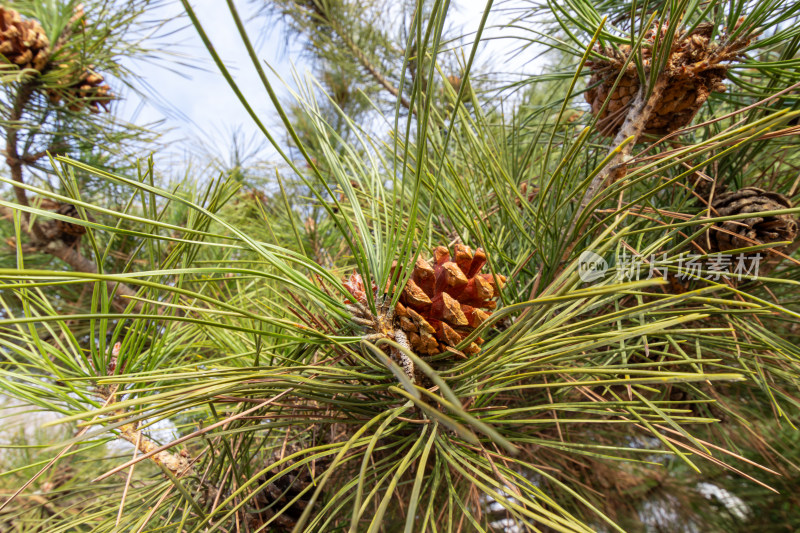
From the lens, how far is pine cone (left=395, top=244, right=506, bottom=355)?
33cm

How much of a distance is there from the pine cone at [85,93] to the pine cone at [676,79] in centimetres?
92

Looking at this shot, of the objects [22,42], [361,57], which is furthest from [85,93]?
[361,57]

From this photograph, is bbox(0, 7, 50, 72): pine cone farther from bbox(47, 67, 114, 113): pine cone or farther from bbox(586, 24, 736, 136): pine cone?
bbox(586, 24, 736, 136): pine cone

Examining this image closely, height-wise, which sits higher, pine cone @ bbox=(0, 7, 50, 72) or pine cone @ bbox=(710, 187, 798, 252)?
pine cone @ bbox=(0, 7, 50, 72)

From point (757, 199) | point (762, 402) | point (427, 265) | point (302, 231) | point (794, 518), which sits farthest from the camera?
point (302, 231)

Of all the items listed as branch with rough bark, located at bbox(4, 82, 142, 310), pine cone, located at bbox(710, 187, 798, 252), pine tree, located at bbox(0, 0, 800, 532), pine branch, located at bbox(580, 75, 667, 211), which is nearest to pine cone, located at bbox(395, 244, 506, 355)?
pine tree, located at bbox(0, 0, 800, 532)

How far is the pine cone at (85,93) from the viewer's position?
34.9 inches

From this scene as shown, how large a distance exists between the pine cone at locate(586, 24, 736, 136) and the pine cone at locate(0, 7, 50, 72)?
957 mm

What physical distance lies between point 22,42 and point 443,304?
950mm

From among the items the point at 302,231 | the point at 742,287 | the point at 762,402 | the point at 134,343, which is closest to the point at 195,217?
the point at 134,343

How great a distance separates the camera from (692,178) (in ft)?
1.79

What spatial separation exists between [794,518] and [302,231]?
123cm

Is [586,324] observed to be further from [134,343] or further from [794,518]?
[794,518]

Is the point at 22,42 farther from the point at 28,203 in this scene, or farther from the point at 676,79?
the point at 676,79
